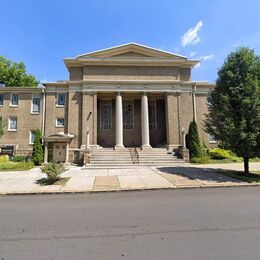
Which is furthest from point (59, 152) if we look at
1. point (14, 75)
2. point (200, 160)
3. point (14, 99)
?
point (14, 75)

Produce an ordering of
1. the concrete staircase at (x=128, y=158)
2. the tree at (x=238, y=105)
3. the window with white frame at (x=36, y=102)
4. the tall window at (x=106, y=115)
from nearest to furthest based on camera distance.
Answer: the tree at (x=238, y=105) < the concrete staircase at (x=128, y=158) < the window with white frame at (x=36, y=102) < the tall window at (x=106, y=115)

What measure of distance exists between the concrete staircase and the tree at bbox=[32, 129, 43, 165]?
17.4 ft

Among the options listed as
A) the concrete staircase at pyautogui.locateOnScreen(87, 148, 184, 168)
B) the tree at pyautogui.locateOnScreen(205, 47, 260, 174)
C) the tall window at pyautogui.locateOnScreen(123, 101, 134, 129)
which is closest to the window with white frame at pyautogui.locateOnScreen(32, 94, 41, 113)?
the concrete staircase at pyautogui.locateOnScreen(87, 148, 184, 168)

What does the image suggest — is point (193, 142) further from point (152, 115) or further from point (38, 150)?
point (38, 150)

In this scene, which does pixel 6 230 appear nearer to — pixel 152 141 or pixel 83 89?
pixel 83 89

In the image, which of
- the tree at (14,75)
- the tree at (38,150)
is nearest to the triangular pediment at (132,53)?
the tree at (38,150)

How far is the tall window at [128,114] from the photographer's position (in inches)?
1014

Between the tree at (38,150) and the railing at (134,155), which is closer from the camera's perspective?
the railing at (134,155)

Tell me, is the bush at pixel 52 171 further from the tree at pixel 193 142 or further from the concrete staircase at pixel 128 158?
the tree at pixel 193 142

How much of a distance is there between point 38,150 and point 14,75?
21.1m

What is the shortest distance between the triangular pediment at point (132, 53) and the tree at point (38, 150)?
10183 millimetres

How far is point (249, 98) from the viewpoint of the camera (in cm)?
1213

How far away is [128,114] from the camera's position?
26047 mm

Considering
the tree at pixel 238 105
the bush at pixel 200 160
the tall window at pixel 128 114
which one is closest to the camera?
the tree at pixel 238 105
